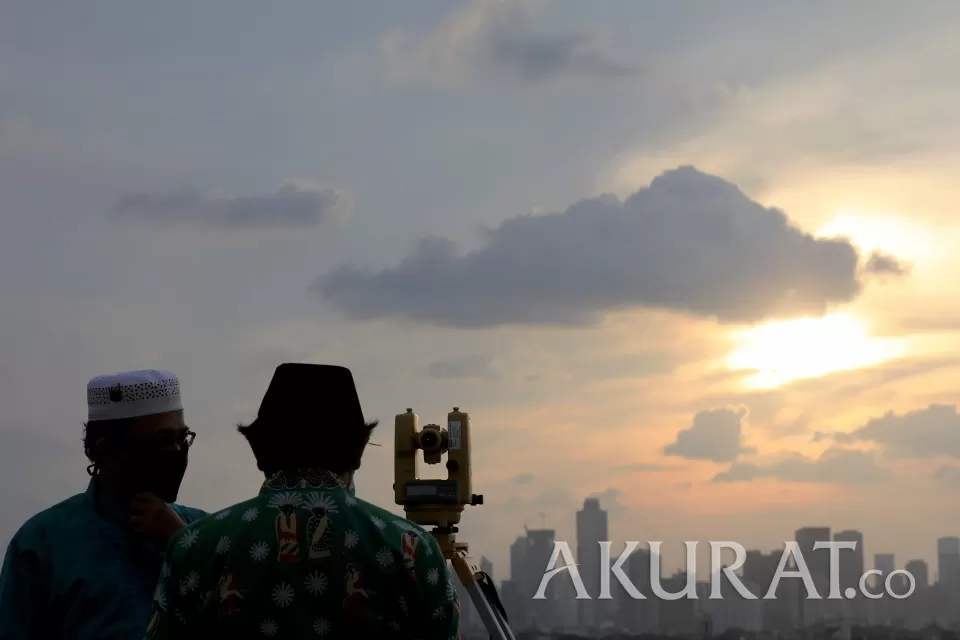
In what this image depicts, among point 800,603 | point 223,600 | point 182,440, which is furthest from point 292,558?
point 800,603

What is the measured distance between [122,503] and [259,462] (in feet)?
4.29

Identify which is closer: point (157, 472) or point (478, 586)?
point (157, 472)

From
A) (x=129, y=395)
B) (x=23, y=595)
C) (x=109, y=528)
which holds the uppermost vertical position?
(x=129, y=395)

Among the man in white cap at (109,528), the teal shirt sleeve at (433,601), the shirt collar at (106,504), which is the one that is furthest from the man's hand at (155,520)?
the teal shirt sleeve at (433,601)

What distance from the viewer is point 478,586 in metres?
9.17

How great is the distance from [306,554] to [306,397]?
53cm

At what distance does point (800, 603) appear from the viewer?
101 meters

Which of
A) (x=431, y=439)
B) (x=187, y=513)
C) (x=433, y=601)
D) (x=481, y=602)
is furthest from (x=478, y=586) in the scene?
(x=433, y=601)

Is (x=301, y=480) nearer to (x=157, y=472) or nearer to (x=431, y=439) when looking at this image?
(x=157, y=472)

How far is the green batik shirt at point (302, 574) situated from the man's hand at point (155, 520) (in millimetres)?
979

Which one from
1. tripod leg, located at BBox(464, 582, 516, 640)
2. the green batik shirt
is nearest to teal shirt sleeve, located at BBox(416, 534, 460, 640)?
the green batik shirt

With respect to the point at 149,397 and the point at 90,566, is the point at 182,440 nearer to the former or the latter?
the point at 149,397

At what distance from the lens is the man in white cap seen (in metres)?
5.13

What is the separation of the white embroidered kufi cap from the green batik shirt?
122 centimetres
